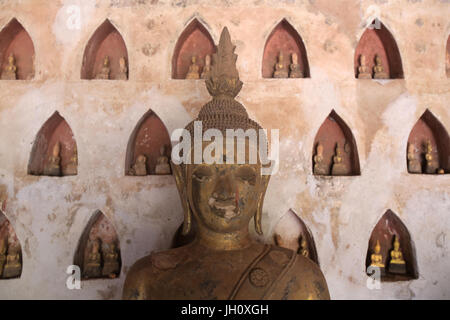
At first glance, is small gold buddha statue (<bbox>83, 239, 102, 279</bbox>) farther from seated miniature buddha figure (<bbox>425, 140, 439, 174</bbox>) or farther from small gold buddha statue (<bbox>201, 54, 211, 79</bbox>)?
seated miniature buddha figure (<bbox>425, 140, 439, 174</bbox>)

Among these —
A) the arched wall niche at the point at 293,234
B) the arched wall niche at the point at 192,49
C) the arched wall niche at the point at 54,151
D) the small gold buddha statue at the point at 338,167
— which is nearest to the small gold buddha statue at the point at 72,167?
the arched wall niche at the point at 54,151

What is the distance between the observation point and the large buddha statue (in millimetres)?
1635

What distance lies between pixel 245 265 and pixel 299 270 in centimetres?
29

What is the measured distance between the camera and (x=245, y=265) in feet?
5.66

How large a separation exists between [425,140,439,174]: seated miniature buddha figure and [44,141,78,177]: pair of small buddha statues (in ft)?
9.27

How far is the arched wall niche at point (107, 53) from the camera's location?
8.52ft

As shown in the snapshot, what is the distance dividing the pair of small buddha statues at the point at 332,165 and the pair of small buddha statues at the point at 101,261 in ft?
5.66

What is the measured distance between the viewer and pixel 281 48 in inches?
106

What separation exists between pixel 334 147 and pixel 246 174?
3.95ft

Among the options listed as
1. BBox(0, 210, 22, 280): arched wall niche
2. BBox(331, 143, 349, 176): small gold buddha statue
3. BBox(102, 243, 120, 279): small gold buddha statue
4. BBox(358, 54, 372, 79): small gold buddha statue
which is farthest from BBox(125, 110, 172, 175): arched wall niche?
BBox(358, 54, 372, 79): small gold buddha statue
